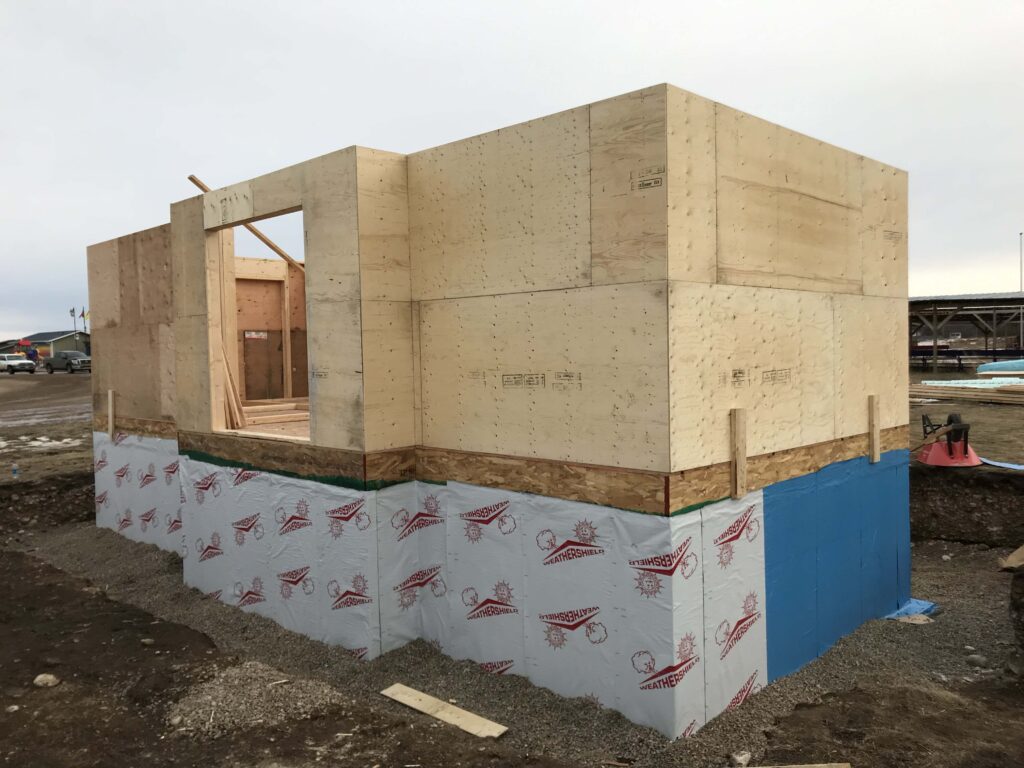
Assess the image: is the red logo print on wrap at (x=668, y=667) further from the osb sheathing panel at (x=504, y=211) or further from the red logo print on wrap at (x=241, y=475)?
the red logo print on wrap at (x=241, y=475)

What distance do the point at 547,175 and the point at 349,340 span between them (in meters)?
2.67

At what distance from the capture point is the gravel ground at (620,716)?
579 cm

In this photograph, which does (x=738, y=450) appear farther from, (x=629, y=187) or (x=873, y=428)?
(x=873, y=428)

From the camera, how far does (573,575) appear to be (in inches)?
249

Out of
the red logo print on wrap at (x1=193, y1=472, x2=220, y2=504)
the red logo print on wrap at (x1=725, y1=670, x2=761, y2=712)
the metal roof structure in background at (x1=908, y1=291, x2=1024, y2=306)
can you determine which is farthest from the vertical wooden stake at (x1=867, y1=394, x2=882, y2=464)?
the metal roof structure in background at (x1=908, y1=291, x2=1024, y2=306)

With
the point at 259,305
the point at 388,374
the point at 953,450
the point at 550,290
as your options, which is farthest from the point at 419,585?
the point at 953,450

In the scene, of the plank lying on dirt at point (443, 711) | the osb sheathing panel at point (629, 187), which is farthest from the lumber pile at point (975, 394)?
the plank lying on dirt at point (443, 711)

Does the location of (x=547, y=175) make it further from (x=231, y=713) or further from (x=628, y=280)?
(x=231, y=713)

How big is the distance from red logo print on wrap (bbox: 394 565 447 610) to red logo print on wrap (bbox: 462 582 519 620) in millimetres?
362

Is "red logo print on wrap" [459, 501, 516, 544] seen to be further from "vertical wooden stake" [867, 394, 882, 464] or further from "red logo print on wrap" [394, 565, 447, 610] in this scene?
"vertical wooden stake" [867, 394, 882, 464]

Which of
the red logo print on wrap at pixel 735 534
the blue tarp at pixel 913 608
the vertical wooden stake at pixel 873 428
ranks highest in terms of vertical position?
the vertical wooden stake at pixel 873 428

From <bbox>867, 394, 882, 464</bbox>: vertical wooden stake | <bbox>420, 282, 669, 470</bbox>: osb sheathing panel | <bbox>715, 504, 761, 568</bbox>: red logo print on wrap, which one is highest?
<bbox>420, 282, 669, 470</bbox>: osb sheathing panel

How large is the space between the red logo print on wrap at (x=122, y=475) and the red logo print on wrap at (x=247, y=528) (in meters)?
4.93

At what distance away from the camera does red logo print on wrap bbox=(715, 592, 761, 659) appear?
6.20 metres
